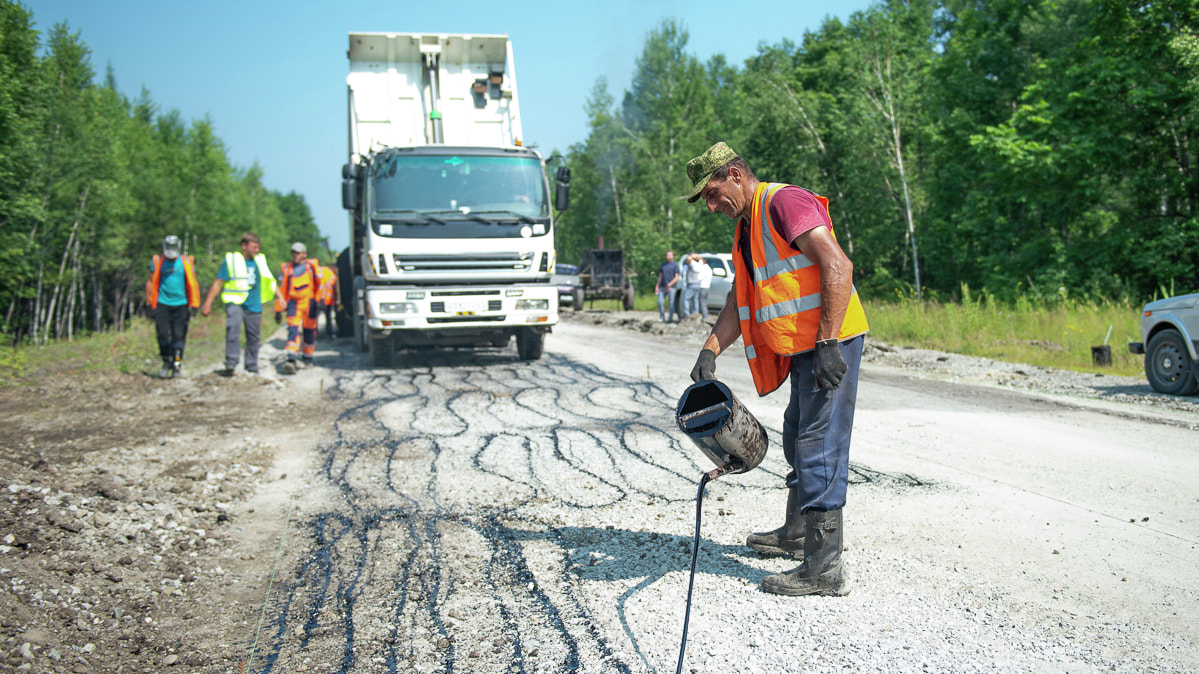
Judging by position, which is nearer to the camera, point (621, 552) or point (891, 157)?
point (621, 552)

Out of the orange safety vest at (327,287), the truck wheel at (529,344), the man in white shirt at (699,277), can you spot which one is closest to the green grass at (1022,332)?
the man in white shirt at (699,277)

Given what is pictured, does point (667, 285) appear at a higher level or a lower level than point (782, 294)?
higher

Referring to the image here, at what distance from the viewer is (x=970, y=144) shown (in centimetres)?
A: 2084

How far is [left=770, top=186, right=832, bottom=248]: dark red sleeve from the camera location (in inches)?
118

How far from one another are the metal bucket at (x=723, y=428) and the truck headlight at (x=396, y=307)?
7.47 meters

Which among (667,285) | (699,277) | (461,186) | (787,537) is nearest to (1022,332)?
(699,277)

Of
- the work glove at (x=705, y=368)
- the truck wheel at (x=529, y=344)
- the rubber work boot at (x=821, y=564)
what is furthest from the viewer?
the truck wheel at (x=529, y=344)

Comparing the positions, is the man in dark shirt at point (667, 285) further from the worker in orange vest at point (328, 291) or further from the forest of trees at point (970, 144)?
the worker in orange vest at point (328, 291)

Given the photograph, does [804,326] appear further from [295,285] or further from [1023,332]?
[1023,332]

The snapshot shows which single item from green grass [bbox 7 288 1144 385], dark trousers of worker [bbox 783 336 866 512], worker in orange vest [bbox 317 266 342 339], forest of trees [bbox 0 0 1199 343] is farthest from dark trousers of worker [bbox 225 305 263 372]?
dark trousers of worker [bbox 783 336 866 512]

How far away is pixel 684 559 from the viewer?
3662 millimetres

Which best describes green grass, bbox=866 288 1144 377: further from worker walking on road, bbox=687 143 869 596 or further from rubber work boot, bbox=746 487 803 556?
worker walking on road, bbox=687 143 869 596

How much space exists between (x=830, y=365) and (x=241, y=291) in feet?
31.1

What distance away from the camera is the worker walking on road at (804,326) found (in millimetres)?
2994
